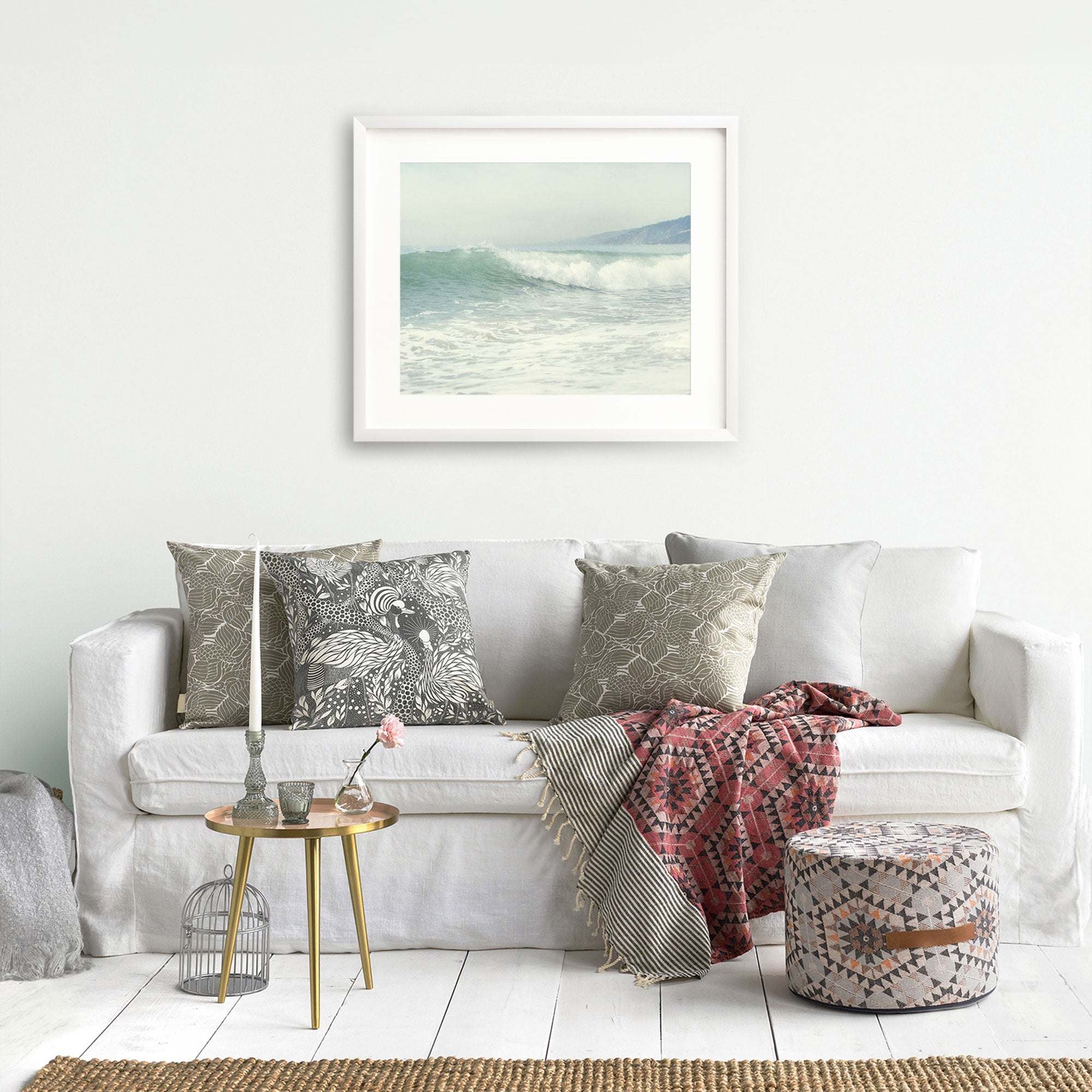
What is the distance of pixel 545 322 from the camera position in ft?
11.9

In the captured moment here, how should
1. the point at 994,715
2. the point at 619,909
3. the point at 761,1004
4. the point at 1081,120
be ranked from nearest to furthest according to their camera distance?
1. the point at 761,1004
2. the point at 619,909
3. the point at 994,715
4. the point at 1081,120

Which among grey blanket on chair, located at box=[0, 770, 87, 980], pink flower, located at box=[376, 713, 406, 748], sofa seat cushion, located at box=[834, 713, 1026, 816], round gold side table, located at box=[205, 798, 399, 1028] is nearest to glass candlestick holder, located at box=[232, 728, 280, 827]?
round gold side table, located at box=[205, 798, 399, 1028]

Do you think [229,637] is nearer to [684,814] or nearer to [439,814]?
[439,814]

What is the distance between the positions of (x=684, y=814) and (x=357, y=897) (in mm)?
706

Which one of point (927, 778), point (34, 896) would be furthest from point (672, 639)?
point (34, 896)

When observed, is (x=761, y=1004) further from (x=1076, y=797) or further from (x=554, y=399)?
(x=554, y=399)

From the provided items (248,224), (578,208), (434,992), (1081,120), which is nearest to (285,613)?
(434,992)

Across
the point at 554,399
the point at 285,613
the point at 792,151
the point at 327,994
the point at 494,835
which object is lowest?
the point at 327,994

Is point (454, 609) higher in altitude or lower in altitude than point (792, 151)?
lower

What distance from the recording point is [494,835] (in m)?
2.64

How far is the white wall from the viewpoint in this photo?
11.8ft

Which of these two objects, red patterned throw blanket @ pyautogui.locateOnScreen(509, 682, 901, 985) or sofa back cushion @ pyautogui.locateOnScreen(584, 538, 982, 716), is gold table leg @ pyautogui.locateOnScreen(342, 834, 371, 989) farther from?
sofa back cushion @ pyautogui.locateOnScreen(584, 538, 982, 716)

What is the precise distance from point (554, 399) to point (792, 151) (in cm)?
101

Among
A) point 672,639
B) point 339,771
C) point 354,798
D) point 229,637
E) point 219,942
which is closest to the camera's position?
point 354,798
